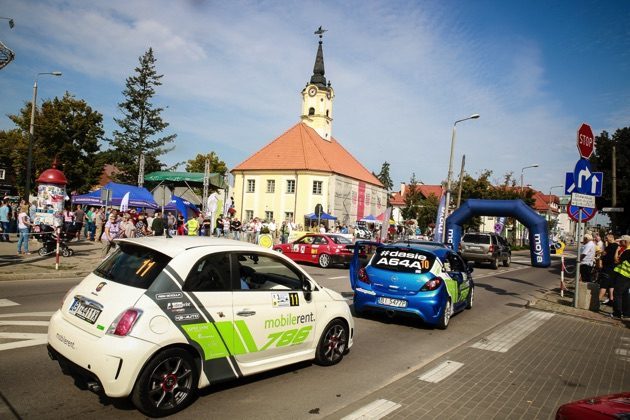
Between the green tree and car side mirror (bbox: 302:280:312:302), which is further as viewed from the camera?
the green tree

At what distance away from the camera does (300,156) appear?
51750 mm

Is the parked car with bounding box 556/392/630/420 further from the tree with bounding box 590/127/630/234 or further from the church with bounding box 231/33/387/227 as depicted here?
the tree with bounding box 590/127/630/234

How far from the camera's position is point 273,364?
4.94 m

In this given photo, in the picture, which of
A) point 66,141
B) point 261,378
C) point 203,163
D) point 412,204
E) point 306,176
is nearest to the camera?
point 261,378

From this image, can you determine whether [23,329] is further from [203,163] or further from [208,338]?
[203,163]

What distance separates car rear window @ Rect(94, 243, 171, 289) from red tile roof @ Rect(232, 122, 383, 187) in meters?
45.6

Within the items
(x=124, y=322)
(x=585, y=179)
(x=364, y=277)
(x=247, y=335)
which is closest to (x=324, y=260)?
(x=364, y=277)

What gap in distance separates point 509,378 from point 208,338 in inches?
163

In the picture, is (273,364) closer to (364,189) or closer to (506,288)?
(506,288)

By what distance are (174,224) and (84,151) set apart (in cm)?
2870

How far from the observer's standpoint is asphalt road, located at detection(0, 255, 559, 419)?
4070mm

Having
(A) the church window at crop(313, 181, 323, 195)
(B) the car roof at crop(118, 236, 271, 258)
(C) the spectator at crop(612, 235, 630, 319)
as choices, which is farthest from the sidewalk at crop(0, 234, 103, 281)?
(A) the church window at crop(313, 181, 323, 195)

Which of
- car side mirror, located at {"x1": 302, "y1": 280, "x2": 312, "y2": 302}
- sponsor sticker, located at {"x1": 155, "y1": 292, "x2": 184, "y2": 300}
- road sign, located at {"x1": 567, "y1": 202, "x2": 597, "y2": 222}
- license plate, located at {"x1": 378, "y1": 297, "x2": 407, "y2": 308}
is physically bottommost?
license plate, located at {"x1": 378, "y1": 297, "x2": 407, "y2": 308}

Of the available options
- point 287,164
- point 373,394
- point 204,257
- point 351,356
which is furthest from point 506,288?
point 287,164
